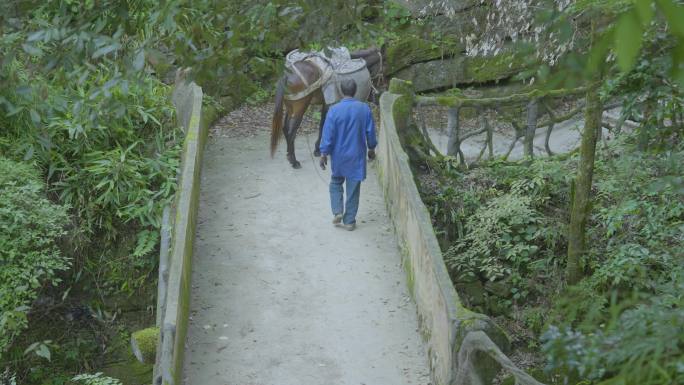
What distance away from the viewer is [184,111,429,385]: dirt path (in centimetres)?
676

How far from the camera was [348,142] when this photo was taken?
8531 millimetres

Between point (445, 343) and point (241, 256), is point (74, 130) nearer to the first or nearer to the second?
point (241, 256)

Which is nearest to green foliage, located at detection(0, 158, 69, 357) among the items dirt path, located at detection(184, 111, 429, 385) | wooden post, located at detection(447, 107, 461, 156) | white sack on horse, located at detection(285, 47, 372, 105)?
dirt path, located at detection(184, 111, 429, 385)

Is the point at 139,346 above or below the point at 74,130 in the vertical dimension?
below

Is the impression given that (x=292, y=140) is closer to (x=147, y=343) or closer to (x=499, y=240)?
(x=499, y=240)

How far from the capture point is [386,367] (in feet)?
22.2

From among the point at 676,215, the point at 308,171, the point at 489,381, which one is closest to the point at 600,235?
the point at 676,215

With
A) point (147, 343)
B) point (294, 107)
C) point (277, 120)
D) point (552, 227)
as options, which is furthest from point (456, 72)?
point (147, 343)

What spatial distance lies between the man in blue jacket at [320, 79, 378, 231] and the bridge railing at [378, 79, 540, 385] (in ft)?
1.24

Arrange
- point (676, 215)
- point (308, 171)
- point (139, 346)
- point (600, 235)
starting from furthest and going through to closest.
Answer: point (308, 171), point (600, 235), point (676, 215), point (139, 346)

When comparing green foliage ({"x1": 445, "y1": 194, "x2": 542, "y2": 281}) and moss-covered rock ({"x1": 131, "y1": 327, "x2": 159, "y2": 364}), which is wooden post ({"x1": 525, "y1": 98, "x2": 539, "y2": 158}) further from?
moss-covered rock ({"x1": 131, "y1": 327, "x2": 159, "y2": 364})

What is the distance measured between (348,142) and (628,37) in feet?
22.1

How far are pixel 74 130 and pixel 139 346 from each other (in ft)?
12.5

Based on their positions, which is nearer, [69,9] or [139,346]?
[69,9]
